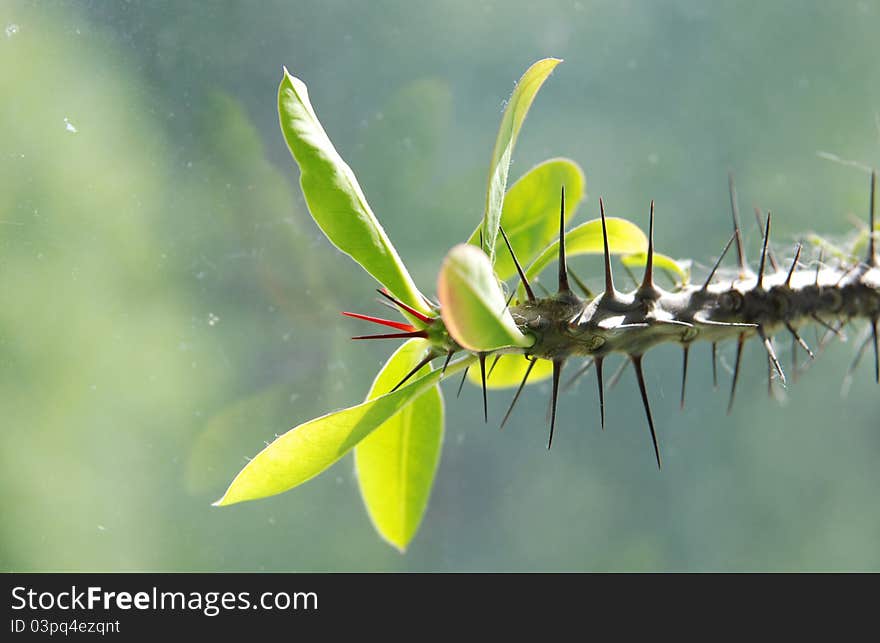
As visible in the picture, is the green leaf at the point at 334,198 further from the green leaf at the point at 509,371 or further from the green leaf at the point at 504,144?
the green leaf at the point at 509,371

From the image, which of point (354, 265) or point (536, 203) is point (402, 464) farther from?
point (354, 265)

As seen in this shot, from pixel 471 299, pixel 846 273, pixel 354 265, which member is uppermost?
pixel 354 265

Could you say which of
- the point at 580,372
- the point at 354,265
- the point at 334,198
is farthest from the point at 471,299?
the point at 354,265

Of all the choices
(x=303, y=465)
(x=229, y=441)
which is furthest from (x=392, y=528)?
(x=229, y=441)

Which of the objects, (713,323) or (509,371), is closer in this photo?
(713,323)

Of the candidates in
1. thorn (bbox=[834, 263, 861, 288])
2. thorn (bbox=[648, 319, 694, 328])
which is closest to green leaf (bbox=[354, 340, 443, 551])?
thorn (bbox=[648, 319, 694, 328])
